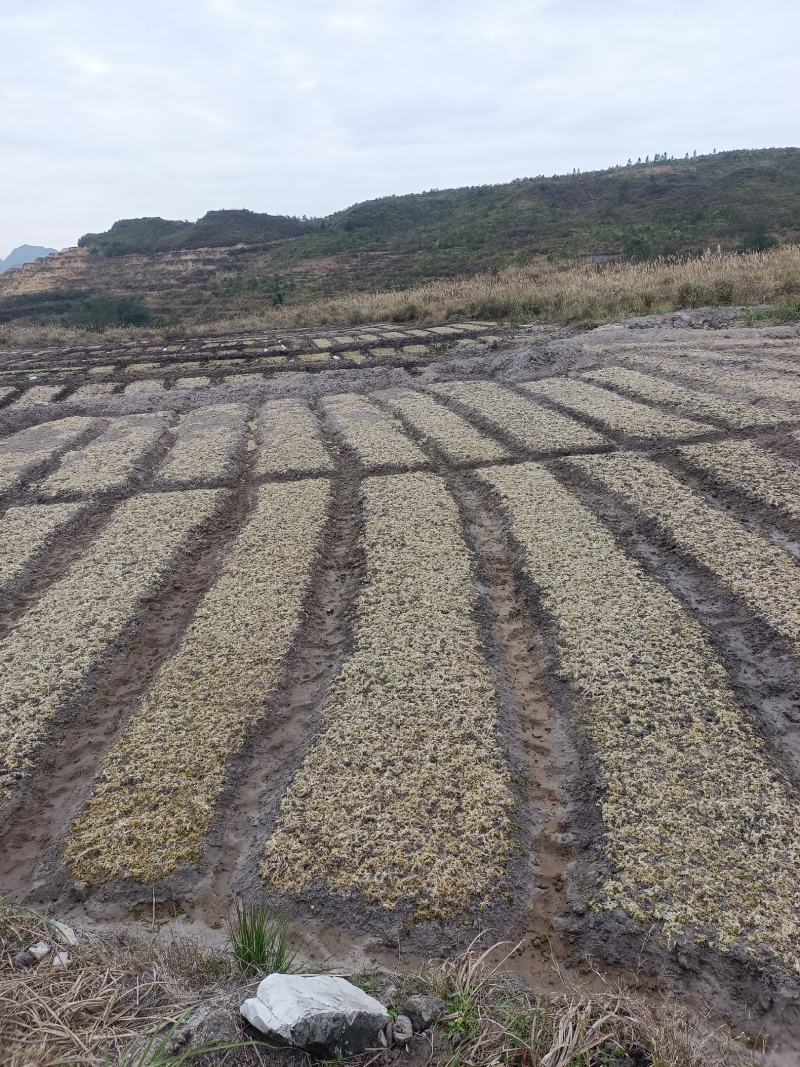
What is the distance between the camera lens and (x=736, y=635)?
14.6 ft

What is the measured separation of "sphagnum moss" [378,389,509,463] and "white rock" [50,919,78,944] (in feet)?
21.1

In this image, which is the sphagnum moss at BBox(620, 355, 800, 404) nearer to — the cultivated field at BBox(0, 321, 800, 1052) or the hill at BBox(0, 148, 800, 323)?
the cultivated field at BBox(0, 321, 800, 1052)

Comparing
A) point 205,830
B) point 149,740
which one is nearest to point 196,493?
point 149,740

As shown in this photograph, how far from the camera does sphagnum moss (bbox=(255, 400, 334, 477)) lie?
27.8 feet

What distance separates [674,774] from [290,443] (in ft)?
24.0

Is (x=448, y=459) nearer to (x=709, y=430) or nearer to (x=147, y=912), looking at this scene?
(x=709, y=430)

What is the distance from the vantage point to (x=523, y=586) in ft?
17.8

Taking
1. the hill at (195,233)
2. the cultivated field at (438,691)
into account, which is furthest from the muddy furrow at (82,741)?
the hill at (195,233)

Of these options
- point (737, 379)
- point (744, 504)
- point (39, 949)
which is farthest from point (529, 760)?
point (737, 379)

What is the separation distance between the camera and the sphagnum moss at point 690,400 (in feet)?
26.2

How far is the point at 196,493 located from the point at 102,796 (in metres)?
4.78

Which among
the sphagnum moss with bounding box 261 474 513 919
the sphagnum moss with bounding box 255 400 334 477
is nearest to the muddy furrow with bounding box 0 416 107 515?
the sphagnum moss with bounding box 255 400 334 477

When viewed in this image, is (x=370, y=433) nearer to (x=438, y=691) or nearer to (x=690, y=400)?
(x=690, y=400)

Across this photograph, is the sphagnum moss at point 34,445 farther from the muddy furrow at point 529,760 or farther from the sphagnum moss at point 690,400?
the sphagnum moss at point 690,400
